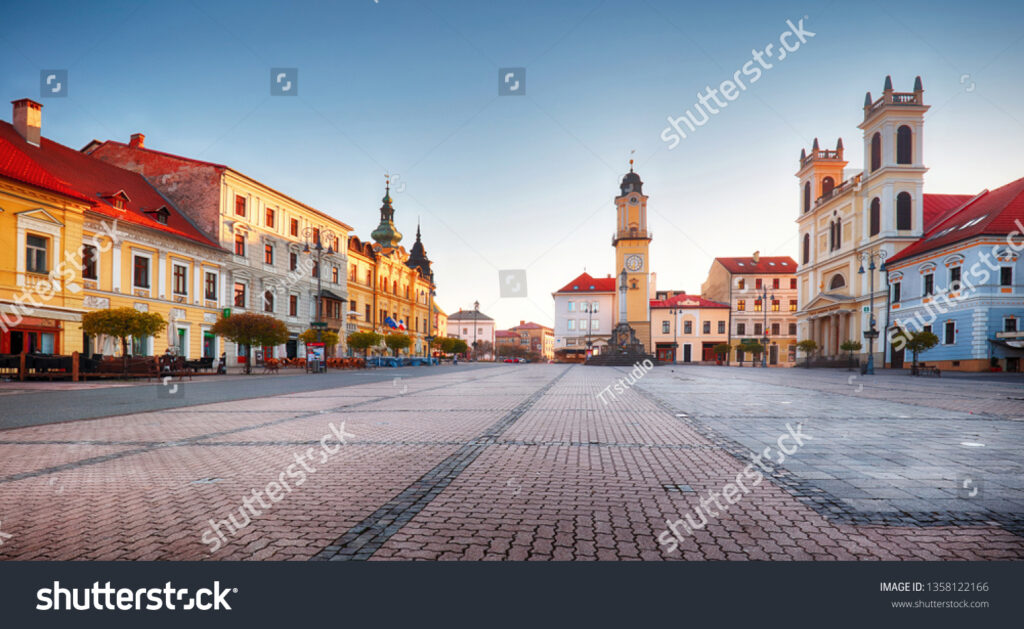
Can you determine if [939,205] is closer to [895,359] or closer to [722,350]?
[895,359]

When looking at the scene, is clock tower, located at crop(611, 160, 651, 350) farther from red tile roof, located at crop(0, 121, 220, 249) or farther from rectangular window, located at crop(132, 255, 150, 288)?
rectangular window, located at crop(132, 255, 150, 288)

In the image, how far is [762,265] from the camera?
3002 inches

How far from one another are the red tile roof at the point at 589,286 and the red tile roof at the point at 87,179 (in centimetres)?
6535

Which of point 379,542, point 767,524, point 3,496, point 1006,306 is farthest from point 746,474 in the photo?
point 1006,306

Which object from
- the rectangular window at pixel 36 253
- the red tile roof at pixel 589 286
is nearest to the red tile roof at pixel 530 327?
the red tile roof at pixel 589 286

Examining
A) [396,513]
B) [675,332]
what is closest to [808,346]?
[675,332]

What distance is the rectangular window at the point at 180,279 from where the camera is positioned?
104ft

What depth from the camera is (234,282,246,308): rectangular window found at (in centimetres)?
3741

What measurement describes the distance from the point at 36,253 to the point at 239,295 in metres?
14.9

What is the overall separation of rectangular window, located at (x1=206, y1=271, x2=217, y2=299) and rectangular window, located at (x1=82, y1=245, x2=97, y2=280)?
8.21 meters

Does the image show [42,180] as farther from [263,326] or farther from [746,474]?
[746,474]

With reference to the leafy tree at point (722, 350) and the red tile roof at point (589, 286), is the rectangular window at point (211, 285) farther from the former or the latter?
the red tile roof at point (589, 286)

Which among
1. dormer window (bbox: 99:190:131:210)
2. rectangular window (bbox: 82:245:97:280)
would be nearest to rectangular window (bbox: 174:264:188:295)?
dormer window (bbox: 99:190:131:210)

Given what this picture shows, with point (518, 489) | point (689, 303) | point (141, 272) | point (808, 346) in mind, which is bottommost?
point (808, 346)
